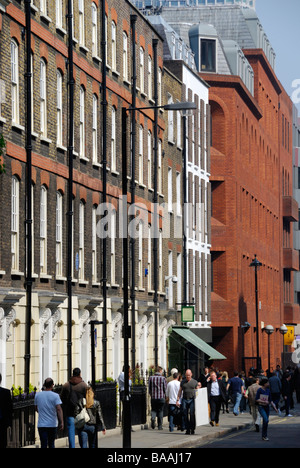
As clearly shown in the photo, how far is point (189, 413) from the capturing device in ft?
120

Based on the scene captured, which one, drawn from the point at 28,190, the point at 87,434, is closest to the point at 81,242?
the point at 28,190

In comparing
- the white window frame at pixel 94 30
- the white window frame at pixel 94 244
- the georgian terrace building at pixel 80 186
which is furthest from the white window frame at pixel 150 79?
the white window frame at pixel 94 244

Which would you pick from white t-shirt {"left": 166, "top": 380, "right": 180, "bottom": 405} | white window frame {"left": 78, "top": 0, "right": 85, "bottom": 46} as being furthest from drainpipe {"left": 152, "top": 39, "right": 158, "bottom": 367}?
white t-shirt {"left": 166, "top": 380, "right": 180, "bottom": 405}

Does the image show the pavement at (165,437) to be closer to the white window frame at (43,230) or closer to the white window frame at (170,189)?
the white window frame at (43,230)

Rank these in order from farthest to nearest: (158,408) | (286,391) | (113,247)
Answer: (286,391) → (113,247) → (158,408)

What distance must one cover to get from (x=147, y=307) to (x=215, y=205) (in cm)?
2335

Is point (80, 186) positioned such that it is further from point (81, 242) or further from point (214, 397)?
point (214, 397)

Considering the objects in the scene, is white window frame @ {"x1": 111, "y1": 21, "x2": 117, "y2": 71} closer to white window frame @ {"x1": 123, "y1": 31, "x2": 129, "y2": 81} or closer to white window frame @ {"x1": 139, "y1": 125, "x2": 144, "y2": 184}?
white window frame @ {"x1": 123, "y1": 31, "x2": 129, "y2": 81}

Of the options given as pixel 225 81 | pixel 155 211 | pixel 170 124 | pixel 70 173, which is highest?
pixel 225 81

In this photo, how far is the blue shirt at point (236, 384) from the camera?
48.2 metres

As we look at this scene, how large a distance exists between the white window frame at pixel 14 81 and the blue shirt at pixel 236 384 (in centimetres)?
1759

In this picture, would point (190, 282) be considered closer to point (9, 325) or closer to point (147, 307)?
point (147, 307)

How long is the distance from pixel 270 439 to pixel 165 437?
300cm

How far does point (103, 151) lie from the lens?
44.5 metres
